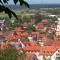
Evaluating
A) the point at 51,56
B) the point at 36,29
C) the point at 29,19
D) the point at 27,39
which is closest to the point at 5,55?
the point at 51,56

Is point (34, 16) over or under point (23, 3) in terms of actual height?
under

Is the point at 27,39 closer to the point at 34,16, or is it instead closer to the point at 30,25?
the point at 30,25

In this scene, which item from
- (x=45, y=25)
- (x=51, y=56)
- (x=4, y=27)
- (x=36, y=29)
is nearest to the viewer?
(x=51, y=56)

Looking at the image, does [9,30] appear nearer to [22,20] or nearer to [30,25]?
[30,25]

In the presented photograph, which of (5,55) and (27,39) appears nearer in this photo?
(5,55)

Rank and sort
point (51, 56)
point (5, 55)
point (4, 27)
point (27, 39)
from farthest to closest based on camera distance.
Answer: point (4, 27) < point (27, 39) < point (51, 56) < point (5, 55)

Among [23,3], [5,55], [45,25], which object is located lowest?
[45,25]

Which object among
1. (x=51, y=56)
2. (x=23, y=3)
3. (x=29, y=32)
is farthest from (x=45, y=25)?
(x=23, y=3)

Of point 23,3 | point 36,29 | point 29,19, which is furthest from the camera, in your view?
point 29,19

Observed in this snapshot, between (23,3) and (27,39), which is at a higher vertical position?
(23,3)

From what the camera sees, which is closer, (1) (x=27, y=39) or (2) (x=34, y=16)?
(1) (x=27, y=39)
